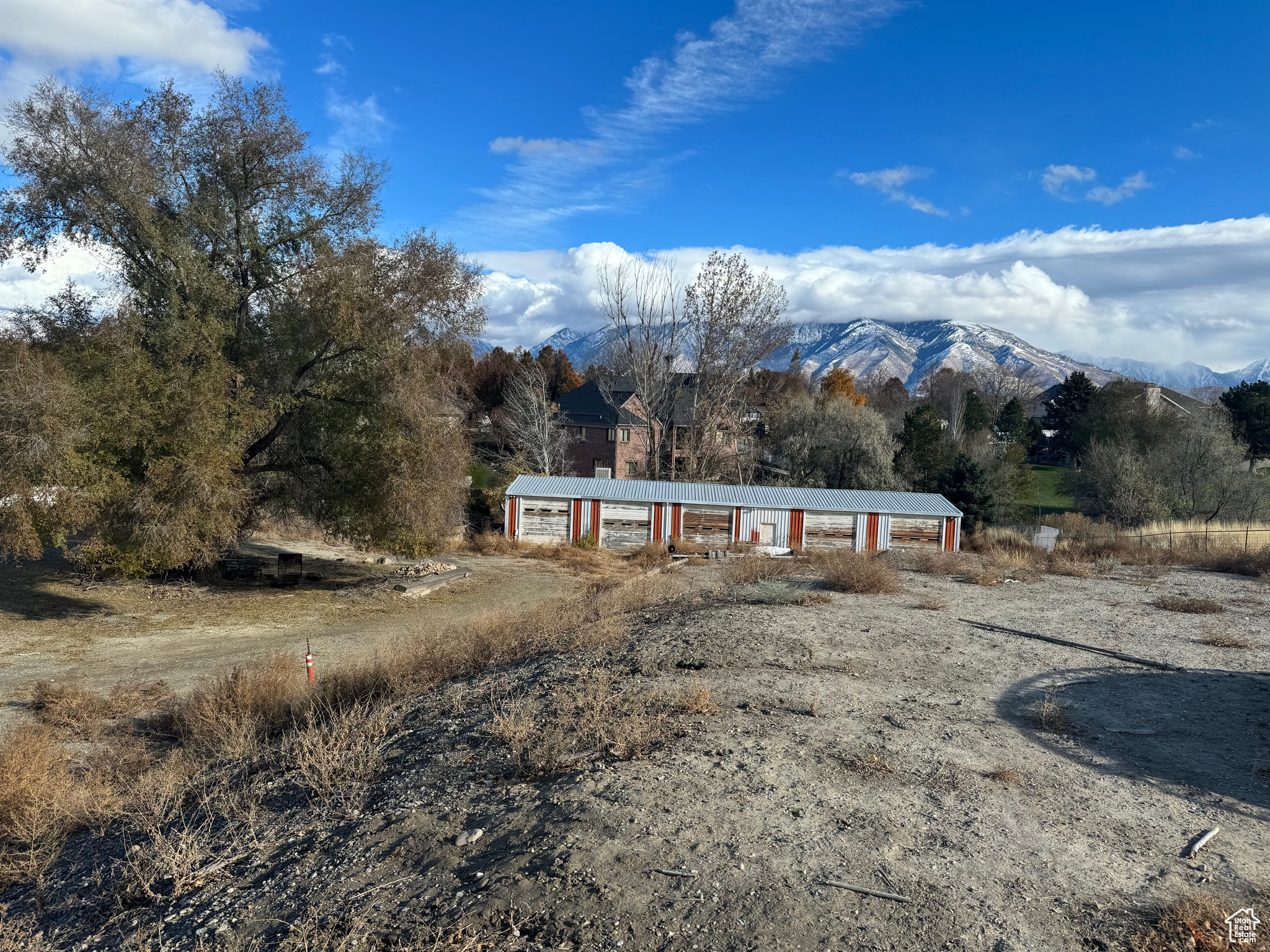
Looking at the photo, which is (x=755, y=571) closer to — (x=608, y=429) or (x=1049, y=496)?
(x=608, y=429)

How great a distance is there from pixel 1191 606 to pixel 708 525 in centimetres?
1855

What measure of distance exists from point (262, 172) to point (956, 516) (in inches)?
1073

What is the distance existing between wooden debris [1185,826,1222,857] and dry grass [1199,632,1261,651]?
8253mm

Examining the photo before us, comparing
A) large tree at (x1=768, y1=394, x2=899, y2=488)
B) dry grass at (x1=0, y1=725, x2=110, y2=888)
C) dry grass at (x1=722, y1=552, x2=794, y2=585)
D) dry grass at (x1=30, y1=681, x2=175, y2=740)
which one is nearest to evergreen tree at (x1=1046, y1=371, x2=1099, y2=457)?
large tree at (x1=768, y1=394, x2=899, y2=488)

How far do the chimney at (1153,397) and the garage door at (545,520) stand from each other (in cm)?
4450

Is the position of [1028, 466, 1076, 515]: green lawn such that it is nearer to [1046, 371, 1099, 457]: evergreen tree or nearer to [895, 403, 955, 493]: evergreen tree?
[1046, 371, 1099, 457]: evergreen tree

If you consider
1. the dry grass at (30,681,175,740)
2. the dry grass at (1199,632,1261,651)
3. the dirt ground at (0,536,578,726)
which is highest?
the dry grass at (1199,632,1261,651)

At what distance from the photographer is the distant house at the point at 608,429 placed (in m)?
57.0

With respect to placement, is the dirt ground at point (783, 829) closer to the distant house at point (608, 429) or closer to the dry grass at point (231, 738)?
the dry grass at point (231, 738)

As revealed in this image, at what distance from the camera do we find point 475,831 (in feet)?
19.6

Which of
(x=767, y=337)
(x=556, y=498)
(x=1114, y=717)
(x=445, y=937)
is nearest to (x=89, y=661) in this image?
(x=445, y=937)

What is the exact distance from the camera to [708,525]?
3272 centimetres

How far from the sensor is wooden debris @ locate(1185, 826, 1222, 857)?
19.1 feet

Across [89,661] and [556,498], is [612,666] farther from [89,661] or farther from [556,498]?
[556,498]
